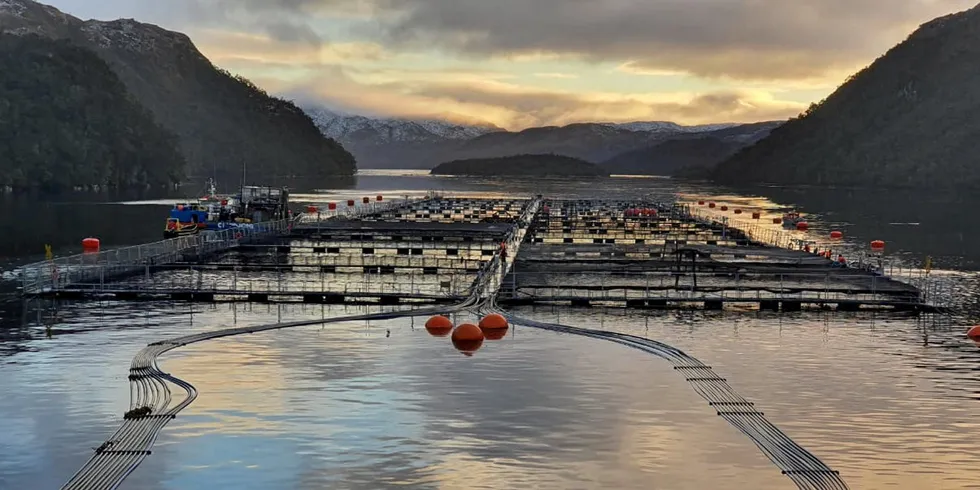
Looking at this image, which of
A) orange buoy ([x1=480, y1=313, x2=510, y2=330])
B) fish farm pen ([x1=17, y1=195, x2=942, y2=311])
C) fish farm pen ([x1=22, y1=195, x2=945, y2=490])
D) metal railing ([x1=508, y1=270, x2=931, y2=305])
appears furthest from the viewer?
metal railing ([x1=508, y1=270, x2=931, y2=305])

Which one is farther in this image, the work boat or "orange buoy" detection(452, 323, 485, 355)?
the work boat

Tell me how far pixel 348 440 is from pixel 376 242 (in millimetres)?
81499

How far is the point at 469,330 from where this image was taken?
55281 mm

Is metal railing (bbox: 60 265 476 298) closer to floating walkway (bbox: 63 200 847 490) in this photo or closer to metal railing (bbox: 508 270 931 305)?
metal railing (bbox: 508 270 931 305)

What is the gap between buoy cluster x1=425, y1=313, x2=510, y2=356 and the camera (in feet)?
180

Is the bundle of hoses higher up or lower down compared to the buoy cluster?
lower down

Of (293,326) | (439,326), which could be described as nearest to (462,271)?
(439,326)

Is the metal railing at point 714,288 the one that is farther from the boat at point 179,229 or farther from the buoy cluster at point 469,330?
the boat at point 179,229

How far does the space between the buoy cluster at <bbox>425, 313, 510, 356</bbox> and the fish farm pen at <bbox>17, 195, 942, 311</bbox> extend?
833 cm

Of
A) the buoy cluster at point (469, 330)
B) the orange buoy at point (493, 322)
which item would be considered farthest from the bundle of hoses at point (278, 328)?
the buoy cluster at point (469, 330)

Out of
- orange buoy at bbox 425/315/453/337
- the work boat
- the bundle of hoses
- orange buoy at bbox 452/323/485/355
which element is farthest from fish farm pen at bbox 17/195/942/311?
the bundle of hoses

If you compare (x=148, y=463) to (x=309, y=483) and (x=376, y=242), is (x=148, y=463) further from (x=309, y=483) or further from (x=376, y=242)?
(x=376, y=242)

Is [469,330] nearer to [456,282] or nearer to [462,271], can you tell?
[456,282]

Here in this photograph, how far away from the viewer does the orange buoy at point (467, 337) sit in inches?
2152
